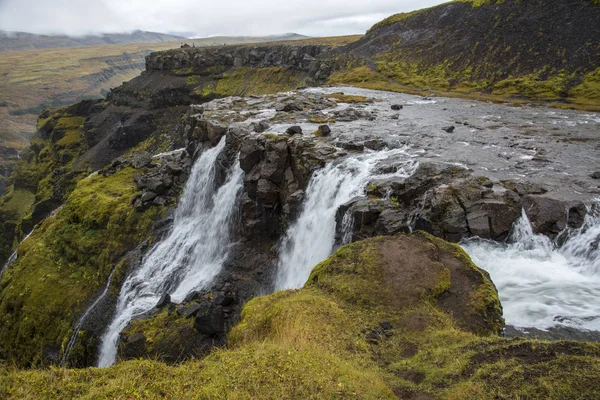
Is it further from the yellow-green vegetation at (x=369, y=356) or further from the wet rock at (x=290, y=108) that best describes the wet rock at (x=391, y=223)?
the wet rock at (x=290, y=108)

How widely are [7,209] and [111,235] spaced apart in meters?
85.9

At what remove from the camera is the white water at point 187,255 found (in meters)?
28.5

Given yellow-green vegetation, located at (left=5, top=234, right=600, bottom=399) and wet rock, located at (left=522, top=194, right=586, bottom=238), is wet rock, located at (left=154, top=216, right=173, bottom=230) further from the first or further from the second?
wet rock, located at (left=522, top=194, right=586, bottom=238)

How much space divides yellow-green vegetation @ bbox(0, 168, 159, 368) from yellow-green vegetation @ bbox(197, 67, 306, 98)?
194 ft

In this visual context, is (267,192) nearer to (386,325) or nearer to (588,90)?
(386,325)

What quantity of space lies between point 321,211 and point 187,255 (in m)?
14.9

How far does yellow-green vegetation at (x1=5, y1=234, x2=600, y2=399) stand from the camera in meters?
6.73

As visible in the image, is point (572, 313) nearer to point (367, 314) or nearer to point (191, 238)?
point (367, 314)

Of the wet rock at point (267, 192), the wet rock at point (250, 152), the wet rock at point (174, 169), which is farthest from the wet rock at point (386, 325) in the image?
the wet rock at point (174, 169)

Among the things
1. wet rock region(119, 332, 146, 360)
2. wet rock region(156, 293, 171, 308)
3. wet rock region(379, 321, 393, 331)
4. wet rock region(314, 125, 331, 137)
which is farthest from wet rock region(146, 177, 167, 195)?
wet rock region(379, 321, 393, 331)

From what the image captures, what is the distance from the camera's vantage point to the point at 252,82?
101188 mm

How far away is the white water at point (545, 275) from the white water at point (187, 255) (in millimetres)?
20000

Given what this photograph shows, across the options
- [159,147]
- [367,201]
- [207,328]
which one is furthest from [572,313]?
[159,147]

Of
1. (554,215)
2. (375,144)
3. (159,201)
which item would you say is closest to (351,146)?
(375,144)
